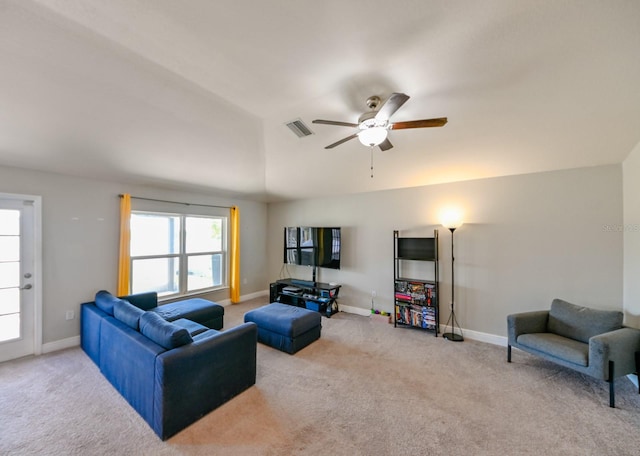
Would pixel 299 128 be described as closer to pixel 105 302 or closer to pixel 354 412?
pixel 354 412

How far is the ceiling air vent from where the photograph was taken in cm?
306

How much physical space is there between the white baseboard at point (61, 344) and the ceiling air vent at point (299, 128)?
411cm

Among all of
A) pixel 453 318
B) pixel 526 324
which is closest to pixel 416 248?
pixel 453 318

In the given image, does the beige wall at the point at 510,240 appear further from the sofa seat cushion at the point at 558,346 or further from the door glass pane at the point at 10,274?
the door glass pane at the point at 10,274

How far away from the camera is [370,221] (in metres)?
4.79

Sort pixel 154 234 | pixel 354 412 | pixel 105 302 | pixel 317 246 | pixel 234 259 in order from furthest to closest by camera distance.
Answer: pixel 234 259 < pixel 317 246 < pixel 154 234 < pixel 105 302 < pixel 354 412

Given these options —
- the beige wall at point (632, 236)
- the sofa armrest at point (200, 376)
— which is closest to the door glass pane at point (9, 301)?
the sofa armrest at point (200, 376)

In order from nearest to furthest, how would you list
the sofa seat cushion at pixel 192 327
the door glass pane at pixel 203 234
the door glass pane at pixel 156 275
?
the sofa seat cushion at pixel 192 327 < the door glass pane at pixel 156 275 < the door glass pane at pixel 203 234

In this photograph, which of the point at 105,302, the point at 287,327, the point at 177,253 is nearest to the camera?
the point at 105,302

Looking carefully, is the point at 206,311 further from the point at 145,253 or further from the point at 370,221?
the point at 370,221

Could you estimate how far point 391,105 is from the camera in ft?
6.29

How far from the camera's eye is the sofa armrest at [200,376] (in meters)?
1.91

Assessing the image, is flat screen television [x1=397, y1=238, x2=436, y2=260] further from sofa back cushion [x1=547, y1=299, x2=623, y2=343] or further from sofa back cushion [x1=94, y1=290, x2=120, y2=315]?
sofa back cushion [x1=94, y1=290, x2=120, y2=315]

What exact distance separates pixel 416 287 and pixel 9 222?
5.53 m
